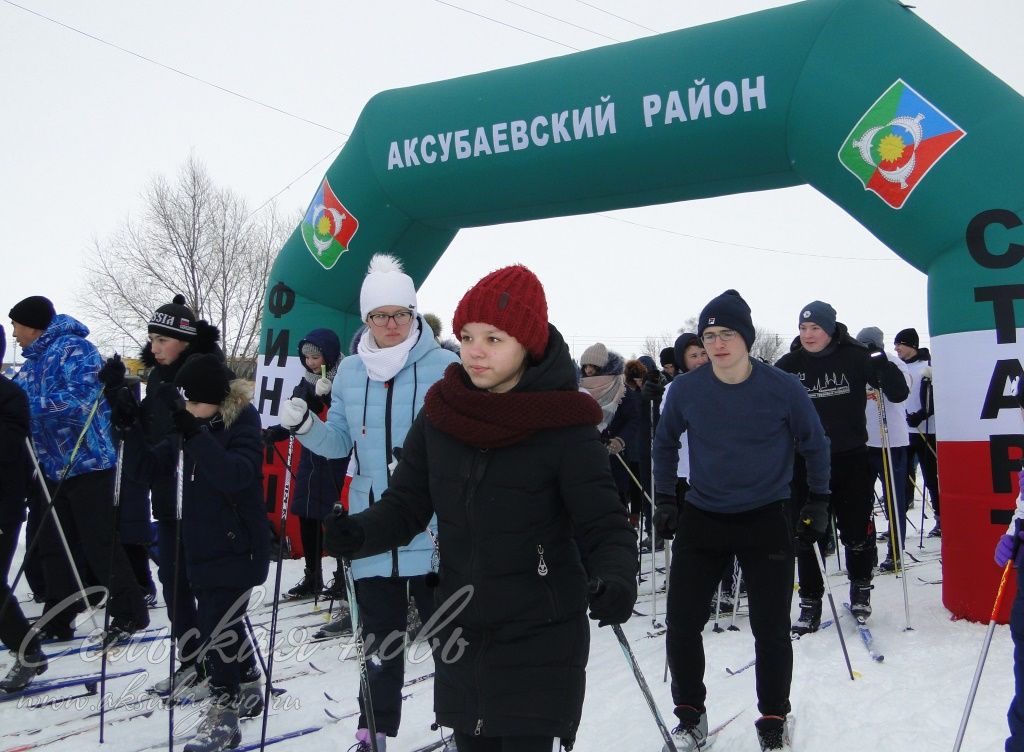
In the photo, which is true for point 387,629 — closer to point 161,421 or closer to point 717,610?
point 161,421

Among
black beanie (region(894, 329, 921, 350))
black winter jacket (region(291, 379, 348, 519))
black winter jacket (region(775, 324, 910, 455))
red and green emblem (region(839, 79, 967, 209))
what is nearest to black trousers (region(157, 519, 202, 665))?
black winter jacket (region(291, 379, 348, 519))

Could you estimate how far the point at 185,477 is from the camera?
355cm

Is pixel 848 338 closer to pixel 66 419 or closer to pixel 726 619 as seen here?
pixel 726 619

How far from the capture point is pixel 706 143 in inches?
223

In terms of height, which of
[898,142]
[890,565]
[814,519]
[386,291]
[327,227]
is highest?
[327,227]

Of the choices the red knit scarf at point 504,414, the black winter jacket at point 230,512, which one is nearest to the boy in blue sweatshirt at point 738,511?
the red knit scarf at point 504,414

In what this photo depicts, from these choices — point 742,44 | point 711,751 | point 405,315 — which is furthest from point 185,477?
point 742,44

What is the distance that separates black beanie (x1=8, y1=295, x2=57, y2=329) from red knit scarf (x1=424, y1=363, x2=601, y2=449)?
12.5ft

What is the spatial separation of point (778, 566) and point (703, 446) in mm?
556

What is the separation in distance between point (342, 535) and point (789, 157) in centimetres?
460

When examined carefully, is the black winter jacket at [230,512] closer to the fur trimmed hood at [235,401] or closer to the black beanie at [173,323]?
the fur trimmed hood at [235,401]

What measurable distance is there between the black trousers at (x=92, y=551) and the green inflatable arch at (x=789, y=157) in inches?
103

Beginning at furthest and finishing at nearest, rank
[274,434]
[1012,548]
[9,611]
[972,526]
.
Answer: [972,526], [9,611], [274,434], [1012,548]

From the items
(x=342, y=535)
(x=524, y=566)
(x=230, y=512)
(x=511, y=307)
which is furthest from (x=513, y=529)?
(x=230, y=512)
